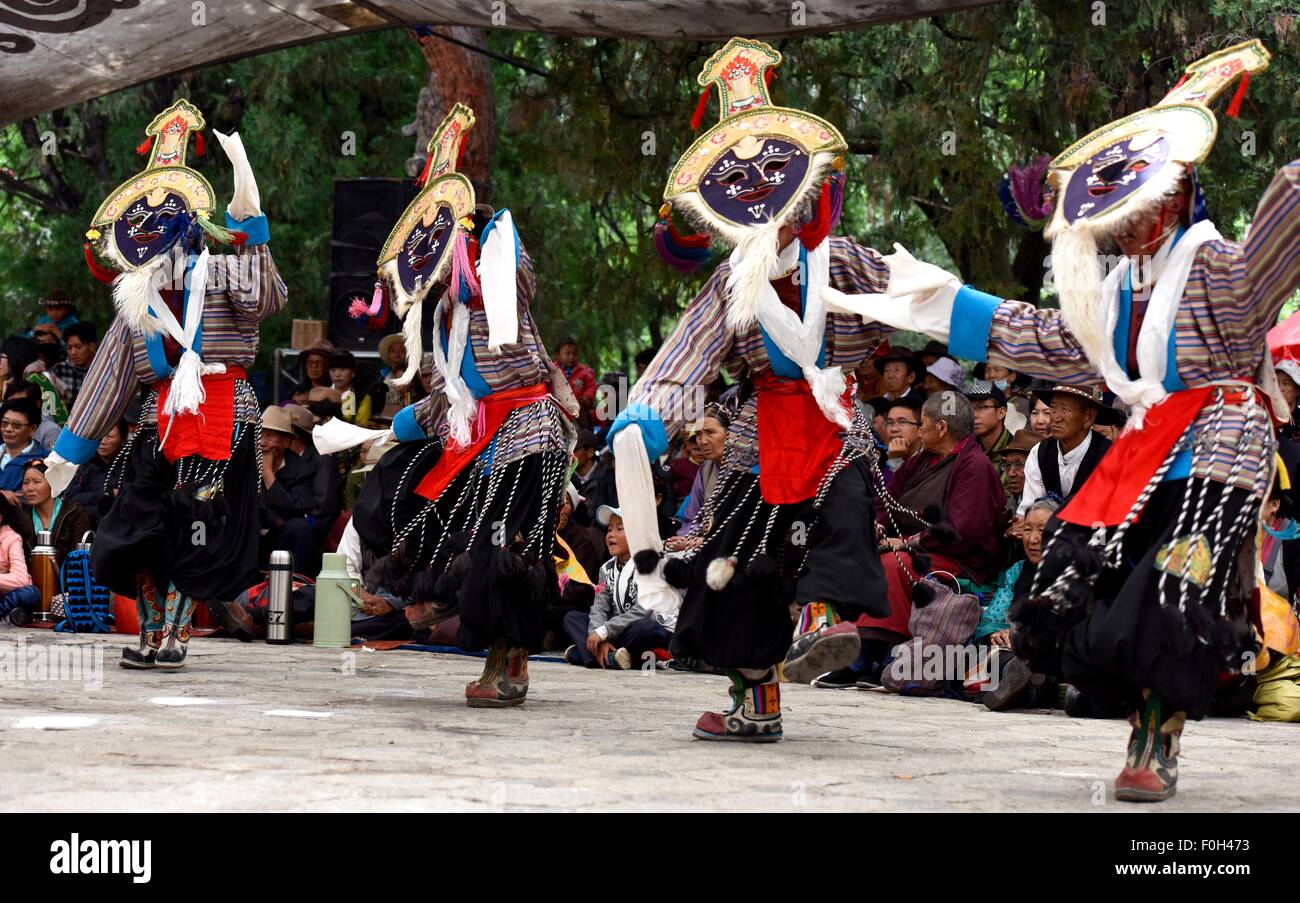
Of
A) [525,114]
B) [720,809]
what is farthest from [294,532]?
[720,809]

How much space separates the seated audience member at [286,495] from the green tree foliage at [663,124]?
9.83 ft

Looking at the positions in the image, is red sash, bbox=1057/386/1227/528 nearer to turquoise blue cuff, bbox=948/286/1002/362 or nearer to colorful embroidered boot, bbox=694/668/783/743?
turquoise blue cuff, bbox=948/286/1002/362

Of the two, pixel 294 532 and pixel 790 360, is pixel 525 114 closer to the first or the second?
pixel 294 532

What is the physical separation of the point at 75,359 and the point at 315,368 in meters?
2.19

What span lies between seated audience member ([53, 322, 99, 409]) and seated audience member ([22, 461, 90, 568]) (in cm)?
168

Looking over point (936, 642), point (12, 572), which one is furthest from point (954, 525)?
point (12, 572)

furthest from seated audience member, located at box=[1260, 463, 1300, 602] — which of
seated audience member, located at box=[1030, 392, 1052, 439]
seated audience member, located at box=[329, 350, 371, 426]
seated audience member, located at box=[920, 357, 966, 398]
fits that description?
seated audience member, located at box=[329, 350, 371, 426]

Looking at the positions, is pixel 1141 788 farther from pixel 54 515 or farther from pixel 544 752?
pixel 54 515

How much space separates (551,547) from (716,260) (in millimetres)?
8176

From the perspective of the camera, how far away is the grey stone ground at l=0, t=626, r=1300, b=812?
15.4ft

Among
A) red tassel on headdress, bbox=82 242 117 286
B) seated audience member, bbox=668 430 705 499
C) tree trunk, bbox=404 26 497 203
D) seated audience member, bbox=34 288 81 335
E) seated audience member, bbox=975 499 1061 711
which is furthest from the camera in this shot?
seated audience member, bbox=34 288 81 335

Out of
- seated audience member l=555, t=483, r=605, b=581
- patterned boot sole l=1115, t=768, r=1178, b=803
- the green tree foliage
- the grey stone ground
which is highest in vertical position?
the green tree foliage

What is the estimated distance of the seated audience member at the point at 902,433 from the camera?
372 inches

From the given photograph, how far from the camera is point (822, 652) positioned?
5559 millimetres
